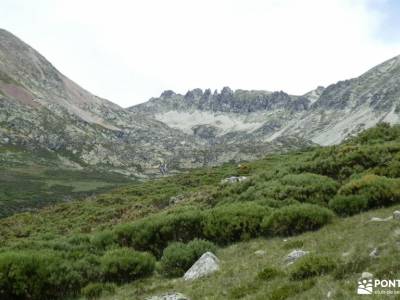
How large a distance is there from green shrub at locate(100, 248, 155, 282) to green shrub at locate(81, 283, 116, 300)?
819 mm

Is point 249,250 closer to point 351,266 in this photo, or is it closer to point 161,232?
point 161,232

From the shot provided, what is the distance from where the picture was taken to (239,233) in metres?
16.8

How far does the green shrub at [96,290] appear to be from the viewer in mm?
12172

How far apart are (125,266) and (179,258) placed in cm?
165

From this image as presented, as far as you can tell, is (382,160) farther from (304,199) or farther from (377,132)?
(377,132)

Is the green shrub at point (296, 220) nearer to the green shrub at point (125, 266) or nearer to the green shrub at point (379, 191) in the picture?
the green shrub at point (379, 191)

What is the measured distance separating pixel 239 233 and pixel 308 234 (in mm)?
2963

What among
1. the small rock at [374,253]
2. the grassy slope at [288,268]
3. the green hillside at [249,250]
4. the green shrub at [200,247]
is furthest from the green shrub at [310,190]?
the small rock at [374,253]

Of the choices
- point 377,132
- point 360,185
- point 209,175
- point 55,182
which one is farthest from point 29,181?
point 360,185

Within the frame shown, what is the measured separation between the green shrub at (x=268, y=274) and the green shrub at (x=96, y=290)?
431 centimetres

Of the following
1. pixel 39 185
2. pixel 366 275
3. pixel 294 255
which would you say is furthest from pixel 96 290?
pixel 39 185

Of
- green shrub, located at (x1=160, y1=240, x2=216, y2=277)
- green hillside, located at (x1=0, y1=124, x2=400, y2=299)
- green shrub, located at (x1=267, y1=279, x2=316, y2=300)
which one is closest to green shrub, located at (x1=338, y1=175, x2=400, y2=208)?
green hillside, located at (x1=0, y1=124, x2=400, y2=299)

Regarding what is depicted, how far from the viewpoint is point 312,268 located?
966cm

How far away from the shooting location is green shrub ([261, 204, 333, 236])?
15570 millimetres
